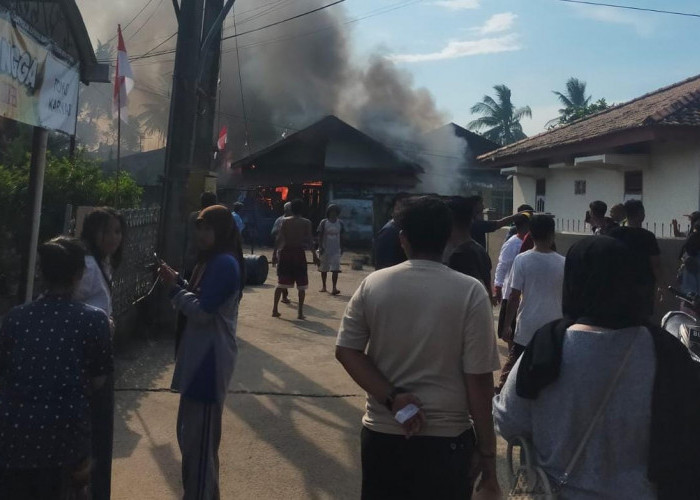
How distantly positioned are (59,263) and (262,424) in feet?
9.54

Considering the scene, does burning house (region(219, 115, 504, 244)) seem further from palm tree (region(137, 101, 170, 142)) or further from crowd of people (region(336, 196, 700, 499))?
crowd of people (region(336, 196, 700, 499))

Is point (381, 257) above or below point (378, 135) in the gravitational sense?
below

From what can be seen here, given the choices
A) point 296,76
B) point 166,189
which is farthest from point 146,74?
point 166,189

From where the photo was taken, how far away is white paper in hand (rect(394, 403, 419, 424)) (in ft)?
7.37

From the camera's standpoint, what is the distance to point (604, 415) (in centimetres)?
202

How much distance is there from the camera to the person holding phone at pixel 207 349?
3217 millimetres

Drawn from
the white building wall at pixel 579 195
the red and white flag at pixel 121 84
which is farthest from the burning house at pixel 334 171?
the red and white flag at pixel 121 84

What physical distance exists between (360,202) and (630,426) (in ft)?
71.4

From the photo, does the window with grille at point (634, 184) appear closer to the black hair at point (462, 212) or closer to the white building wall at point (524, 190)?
the white building wall at point (524, 190)

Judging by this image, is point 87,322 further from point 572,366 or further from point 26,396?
point 572,366

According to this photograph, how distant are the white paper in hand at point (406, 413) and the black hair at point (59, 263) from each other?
1359 mm

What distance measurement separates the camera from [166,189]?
7945mm

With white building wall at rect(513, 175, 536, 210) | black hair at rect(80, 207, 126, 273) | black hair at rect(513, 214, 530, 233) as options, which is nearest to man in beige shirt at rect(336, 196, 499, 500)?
black hair at rect(80, 207, 126, 273)

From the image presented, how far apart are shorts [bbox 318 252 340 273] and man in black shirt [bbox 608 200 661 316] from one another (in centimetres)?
642
